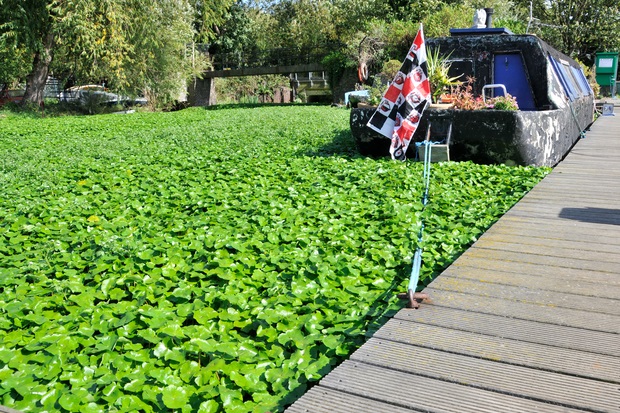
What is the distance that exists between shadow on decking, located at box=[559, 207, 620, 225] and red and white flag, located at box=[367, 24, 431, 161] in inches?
139

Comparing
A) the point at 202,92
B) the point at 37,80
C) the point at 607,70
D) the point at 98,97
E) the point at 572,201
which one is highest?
the point at 607,70

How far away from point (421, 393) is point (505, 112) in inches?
268

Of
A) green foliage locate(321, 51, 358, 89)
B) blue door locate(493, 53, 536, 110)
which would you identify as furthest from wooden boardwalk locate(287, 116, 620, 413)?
green foliage locate(321, 51, 358, 89)

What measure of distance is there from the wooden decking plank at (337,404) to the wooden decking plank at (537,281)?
1.47 metres

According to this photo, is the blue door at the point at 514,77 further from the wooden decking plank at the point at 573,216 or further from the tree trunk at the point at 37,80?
the tree trunk at the point at 37,80

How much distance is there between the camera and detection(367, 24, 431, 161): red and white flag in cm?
869

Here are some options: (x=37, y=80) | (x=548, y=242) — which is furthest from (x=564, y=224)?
(x=37, y=80)

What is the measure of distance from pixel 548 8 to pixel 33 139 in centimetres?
3366

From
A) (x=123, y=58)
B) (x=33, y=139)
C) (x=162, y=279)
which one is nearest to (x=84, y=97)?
(x=123, y=58)

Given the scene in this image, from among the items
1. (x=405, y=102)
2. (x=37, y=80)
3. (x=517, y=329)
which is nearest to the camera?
(x=517, y=329)

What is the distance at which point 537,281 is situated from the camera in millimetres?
3848

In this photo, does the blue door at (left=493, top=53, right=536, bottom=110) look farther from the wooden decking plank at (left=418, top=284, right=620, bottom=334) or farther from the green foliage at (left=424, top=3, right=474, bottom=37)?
Answer: the green foliage at (left=424, top=3, right=474, bottom=37)

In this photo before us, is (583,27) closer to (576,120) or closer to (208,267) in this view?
(576,120)

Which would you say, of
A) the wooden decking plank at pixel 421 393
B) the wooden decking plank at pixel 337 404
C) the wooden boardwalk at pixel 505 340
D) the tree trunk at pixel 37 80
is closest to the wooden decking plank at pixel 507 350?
the wooden boardwalk at pixel 505 340
